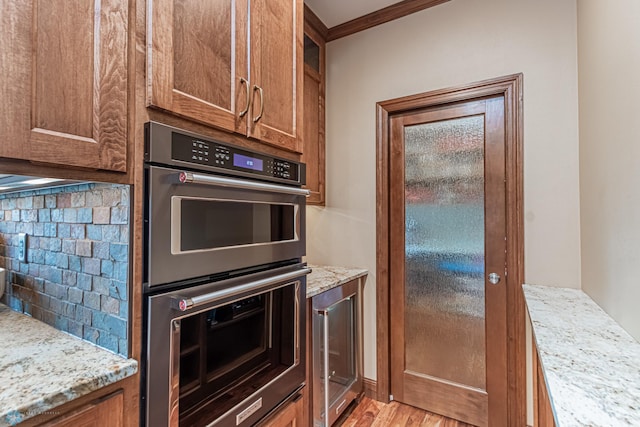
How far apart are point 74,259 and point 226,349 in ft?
1.83

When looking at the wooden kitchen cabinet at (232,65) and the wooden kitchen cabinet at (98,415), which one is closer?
the wooden kitchen cabinet at (98,415)

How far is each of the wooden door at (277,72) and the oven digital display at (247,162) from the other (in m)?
0.11

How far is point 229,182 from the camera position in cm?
100

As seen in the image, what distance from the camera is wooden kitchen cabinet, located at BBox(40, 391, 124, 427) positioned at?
27.3 inches

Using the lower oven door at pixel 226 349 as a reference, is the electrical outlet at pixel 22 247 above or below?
above

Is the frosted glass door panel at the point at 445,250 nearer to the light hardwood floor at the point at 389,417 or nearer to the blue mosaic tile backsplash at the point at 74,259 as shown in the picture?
the light hardwood floor at the point at 389,417

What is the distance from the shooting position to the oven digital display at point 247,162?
3.57ft

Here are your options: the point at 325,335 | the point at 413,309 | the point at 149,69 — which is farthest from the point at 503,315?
the point at 149,69

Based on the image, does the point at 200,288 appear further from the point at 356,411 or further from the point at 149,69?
the point at 356,411

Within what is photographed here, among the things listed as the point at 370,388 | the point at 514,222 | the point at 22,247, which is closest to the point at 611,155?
the point at 514,222

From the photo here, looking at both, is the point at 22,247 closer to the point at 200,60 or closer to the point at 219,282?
the point at 219,282

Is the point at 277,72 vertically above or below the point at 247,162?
above

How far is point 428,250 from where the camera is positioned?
84.0 inches

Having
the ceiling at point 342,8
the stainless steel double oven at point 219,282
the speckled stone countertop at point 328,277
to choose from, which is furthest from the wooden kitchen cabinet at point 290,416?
the ceiling at point 342,8
